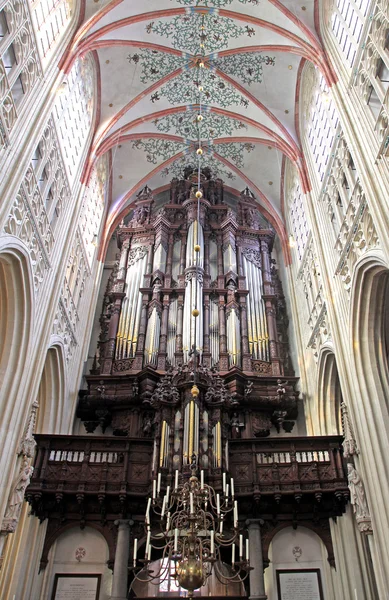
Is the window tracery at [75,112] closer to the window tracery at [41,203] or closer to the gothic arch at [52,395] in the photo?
the window tracery at [41,203]

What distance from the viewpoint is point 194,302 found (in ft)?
57.5

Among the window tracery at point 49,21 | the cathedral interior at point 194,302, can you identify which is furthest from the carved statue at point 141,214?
the window tracery at point 49,21

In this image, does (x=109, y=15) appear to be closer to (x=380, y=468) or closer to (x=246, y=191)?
(x=246, y=191)

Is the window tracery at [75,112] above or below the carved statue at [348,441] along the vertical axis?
above

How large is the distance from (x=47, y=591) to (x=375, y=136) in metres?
12.3

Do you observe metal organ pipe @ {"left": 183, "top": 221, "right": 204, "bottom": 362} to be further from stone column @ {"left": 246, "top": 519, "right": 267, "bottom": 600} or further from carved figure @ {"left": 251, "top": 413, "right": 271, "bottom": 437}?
stone column @ {"left": 246, "top": 519, "right": 267, "bottom": 600}

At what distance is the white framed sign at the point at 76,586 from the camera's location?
470 inches

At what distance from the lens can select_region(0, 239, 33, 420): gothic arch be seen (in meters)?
11.2

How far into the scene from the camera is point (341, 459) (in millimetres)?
12422

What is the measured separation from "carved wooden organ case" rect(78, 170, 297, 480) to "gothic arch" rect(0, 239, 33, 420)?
3634mm

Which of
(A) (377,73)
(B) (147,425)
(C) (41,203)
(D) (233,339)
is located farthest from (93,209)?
(A) (377,73)

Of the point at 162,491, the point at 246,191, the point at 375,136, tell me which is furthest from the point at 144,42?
the point at 162,491

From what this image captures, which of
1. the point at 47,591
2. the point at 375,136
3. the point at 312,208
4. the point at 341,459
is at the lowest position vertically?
the point at 47,591

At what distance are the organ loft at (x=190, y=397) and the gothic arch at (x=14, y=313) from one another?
2456mm
